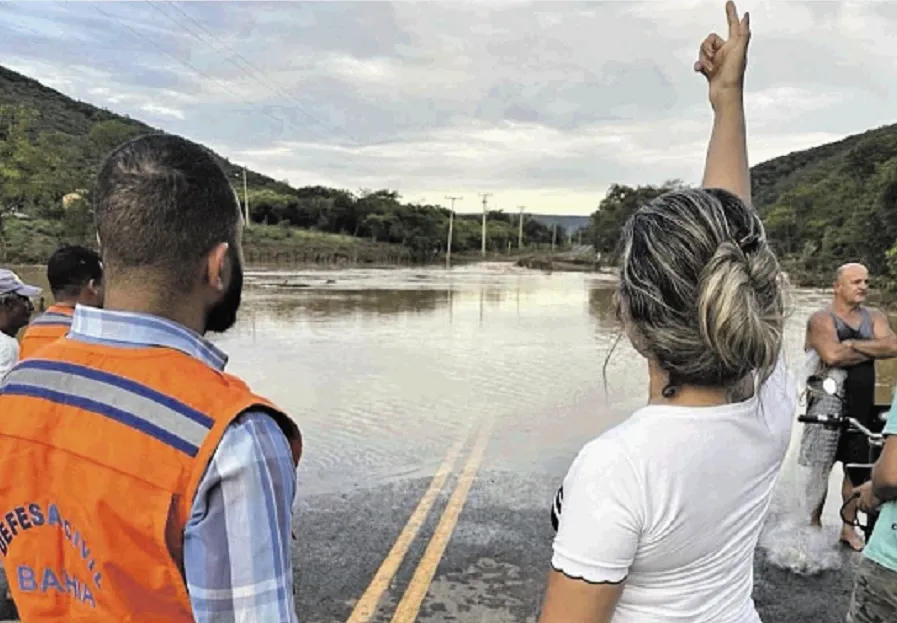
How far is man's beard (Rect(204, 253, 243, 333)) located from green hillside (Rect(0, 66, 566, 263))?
6984mm

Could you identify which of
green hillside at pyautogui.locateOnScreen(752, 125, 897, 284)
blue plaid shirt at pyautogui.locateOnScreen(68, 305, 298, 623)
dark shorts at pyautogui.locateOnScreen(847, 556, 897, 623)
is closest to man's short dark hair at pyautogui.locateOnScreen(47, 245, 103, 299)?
blue plaid shirt at pyautogui.locateOnScreen(68, 305, 298, 623)

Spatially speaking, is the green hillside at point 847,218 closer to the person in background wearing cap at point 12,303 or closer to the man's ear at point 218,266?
the person in background wearing cap at point 12,303

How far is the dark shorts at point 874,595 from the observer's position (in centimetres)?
257

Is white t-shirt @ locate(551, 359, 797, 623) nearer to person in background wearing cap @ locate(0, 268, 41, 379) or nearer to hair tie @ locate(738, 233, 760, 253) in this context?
hair tie @ locate(738, 233, 760, 253)

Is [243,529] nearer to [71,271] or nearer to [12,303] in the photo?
[71,271]

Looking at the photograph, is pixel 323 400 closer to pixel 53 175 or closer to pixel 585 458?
pixel 585 458

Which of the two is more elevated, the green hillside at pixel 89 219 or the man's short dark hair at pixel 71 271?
the green hillside at pixel 89 219

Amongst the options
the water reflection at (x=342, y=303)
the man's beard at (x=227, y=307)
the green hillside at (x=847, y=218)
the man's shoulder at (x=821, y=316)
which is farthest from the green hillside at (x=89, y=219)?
the green hillside at (x=847, y=218)

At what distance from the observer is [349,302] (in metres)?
27.8

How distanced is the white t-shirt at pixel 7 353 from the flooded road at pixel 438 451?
2020 millimetres

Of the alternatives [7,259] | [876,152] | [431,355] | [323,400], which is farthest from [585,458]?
[876,152]

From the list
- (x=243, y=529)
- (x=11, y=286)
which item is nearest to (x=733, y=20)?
(x=243, y=529)

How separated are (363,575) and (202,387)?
4.03 metres

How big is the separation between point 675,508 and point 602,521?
15cm
